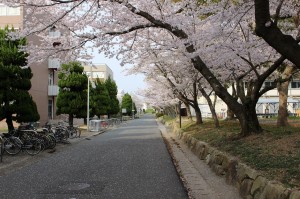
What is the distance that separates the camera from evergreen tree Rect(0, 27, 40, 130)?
55.2ft

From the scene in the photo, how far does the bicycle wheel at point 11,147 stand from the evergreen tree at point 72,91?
51.5ft

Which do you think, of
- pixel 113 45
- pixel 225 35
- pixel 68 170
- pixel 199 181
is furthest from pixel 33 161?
pixel 225 35

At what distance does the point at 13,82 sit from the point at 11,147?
3.37 meters

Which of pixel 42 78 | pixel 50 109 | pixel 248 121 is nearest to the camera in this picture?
pixel 248 121

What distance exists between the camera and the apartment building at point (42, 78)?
34.9m

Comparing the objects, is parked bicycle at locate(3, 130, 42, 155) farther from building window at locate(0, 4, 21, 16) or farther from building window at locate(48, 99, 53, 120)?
building window at locate(48, 99, 53, 120)

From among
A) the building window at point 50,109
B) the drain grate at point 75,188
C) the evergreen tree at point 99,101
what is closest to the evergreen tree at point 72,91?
the building window at point 50,109

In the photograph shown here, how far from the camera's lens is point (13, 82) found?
1703 cm

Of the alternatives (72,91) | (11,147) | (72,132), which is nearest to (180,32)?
(11,147)

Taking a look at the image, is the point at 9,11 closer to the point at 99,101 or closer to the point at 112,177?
the point at 99,101

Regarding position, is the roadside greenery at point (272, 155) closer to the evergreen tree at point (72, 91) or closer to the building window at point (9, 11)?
the evergreen tree at point (72, 91)

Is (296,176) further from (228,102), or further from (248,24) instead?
(248,24)

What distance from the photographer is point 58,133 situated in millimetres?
20703

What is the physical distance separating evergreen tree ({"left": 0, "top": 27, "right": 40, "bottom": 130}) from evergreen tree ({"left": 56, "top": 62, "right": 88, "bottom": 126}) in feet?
42.5
